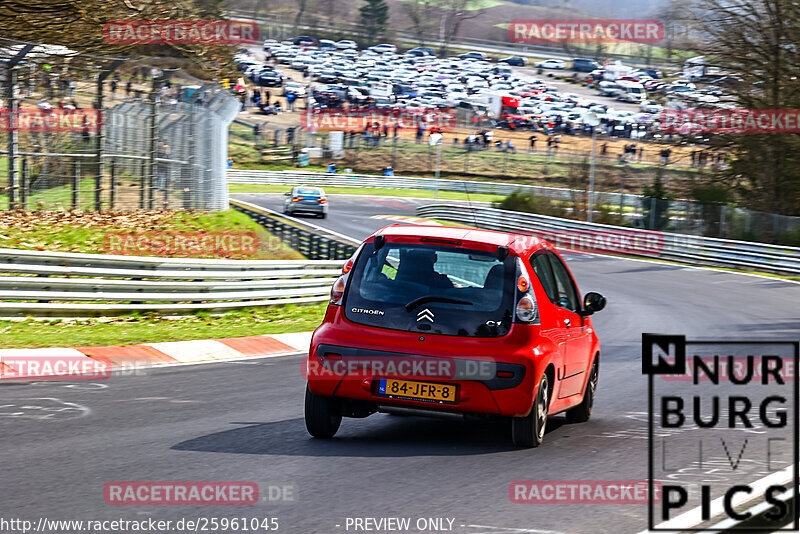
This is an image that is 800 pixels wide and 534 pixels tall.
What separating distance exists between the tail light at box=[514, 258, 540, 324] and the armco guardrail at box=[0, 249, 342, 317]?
27.9 feet

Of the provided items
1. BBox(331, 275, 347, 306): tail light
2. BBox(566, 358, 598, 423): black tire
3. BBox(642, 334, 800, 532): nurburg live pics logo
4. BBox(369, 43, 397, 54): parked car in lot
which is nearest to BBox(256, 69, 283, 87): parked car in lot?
BBox(369, 43, 397, 54): parked car in lot

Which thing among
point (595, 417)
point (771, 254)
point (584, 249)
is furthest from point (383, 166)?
point (595, 417)

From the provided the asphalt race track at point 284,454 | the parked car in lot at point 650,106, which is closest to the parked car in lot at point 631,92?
the parked car in lot at point 650,106

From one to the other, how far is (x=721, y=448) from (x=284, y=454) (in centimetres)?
346

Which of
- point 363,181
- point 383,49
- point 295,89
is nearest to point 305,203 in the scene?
point 363,181

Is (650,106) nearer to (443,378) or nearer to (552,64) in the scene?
(552,64)

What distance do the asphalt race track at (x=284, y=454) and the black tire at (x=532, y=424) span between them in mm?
81

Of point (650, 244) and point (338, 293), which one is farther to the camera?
point (650, 244)

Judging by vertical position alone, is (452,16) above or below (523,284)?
above

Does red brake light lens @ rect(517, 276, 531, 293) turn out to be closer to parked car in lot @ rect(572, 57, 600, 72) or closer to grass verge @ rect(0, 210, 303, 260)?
grass verge @ rect(0, 210, 303, 260)

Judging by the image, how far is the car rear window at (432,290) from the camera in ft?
23.4

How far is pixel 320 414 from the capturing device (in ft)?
23.8

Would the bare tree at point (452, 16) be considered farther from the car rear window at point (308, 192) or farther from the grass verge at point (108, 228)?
the grass verge at point (108, 228)

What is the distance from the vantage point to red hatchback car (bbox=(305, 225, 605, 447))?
7.02 m
